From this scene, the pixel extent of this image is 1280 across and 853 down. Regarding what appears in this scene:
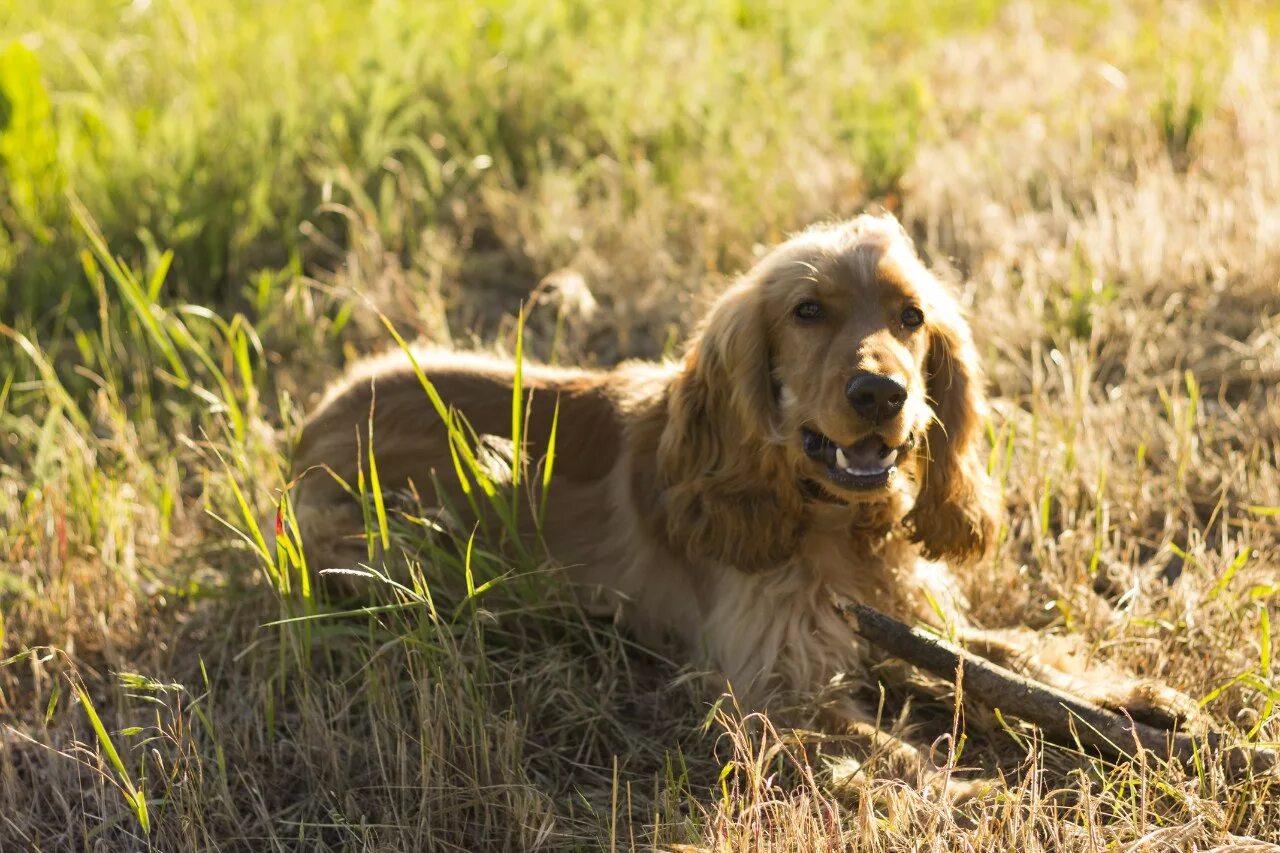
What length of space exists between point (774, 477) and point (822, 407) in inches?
11.8

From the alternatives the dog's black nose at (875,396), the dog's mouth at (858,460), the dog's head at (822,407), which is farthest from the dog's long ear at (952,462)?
the dog's black nose at (875,396)

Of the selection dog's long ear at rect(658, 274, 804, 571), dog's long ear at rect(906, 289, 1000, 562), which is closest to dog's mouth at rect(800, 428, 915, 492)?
dog's long ear at rect(658, 274, 804, 571)

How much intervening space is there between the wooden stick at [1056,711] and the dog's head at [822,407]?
330 millimetres

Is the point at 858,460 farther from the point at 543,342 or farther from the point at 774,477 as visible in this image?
the point at 543,342

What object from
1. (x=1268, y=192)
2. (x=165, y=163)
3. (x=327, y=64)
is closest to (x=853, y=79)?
(x=1268, y=192)

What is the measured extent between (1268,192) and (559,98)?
2725 mm

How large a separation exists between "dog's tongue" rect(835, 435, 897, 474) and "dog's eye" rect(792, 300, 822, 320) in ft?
1.00

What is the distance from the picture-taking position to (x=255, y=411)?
396 cm

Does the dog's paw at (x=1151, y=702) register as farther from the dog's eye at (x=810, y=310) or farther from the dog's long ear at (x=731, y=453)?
A: the dog's eye at (x=810, y=310)

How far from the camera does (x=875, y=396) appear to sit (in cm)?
278

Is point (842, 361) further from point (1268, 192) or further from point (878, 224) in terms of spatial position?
point (1268, 192)

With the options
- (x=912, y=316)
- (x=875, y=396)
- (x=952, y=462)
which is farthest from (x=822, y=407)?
(x=952, y=462)

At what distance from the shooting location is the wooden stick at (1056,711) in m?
2.63

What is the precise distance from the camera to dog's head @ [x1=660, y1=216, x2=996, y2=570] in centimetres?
292
